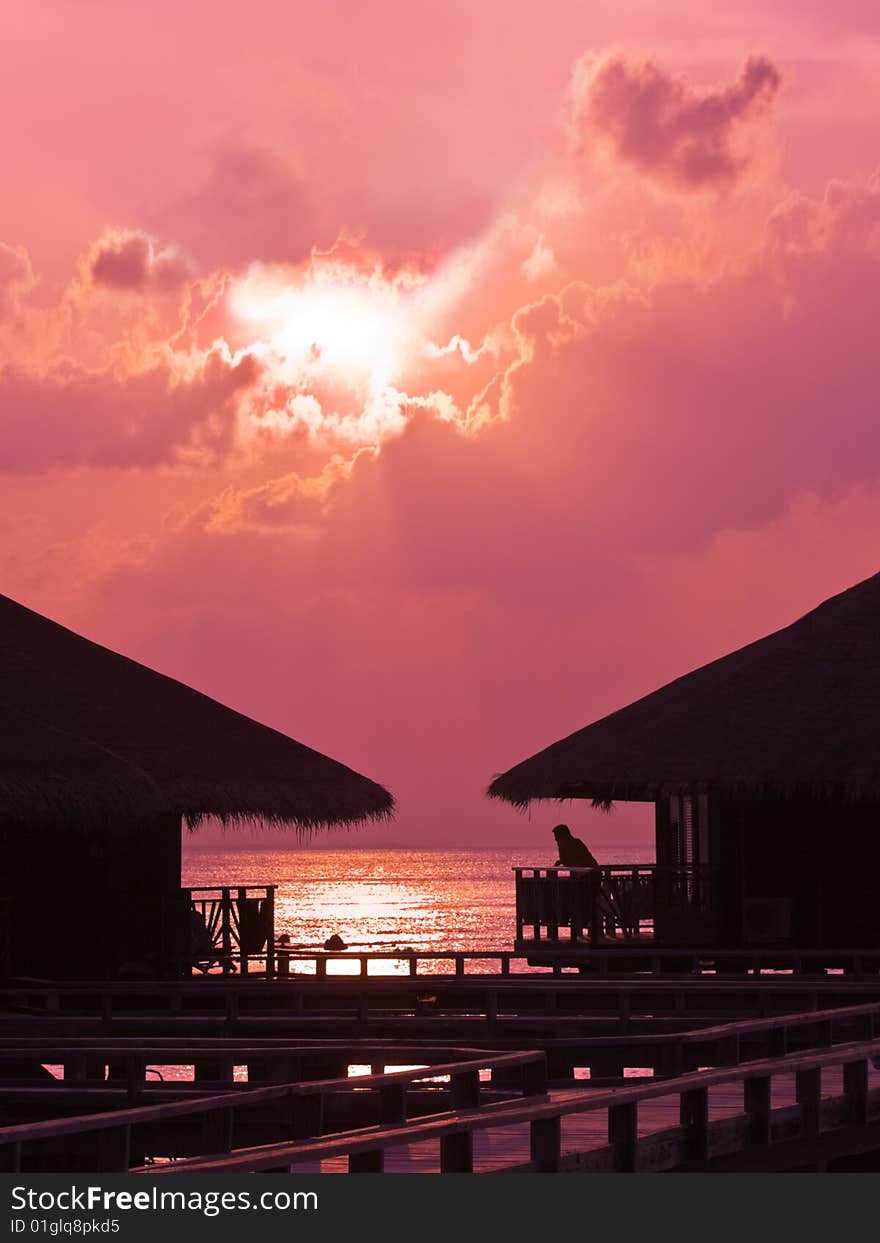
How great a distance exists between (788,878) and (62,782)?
32.7 feet

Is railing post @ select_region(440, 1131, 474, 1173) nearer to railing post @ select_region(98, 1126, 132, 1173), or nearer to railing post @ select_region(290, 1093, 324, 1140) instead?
railing post @ select_region(290, 1093, 324, 1140)

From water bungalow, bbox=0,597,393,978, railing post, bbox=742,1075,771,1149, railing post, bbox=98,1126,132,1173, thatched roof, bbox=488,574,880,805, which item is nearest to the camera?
railing post, bbox=98,1126,132,1173

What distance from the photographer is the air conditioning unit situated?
28.1 meters

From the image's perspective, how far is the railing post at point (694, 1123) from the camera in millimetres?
13906

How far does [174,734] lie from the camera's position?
27719 millimetres

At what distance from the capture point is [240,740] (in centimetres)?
2836

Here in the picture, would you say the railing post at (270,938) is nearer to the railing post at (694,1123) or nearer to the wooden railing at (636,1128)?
the wooden railing at (636,1128)

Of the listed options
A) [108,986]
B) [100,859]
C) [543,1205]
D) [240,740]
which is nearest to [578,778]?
[240,740]

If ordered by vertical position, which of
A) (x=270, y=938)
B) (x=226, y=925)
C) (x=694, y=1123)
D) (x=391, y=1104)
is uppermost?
(x=226, y=925)

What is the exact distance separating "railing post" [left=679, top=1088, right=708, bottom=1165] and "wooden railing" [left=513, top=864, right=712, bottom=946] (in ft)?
43.4

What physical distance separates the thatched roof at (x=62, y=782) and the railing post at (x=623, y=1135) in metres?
10.7

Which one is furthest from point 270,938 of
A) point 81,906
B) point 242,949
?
point 81,906

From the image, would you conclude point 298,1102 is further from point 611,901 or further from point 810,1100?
point 611,901

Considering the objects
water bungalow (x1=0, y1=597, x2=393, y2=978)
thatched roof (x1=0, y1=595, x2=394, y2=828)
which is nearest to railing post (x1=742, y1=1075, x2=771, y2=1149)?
water bungalow (x1=0, y1=597, x2=393, y2=978)
